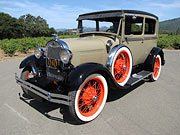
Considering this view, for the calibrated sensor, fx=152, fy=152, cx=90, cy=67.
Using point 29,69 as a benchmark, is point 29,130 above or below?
below

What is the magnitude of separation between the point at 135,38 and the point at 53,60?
224 centimetres

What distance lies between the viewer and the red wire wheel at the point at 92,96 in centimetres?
270

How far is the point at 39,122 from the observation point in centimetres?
269

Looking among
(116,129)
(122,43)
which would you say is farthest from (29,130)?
(122,43)

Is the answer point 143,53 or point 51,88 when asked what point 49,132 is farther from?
point 143,53

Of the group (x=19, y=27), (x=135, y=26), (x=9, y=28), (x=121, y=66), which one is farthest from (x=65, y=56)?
(x=19, y=27)


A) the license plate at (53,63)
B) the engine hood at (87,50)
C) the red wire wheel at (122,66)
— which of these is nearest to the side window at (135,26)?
the red wire wheel at (122,66)

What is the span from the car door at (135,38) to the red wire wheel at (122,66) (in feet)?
1.10

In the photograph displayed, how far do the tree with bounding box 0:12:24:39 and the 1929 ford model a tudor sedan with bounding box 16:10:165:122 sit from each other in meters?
39.0

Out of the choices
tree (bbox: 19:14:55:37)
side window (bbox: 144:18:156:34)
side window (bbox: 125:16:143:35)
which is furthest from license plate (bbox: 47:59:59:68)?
tree (bbox: 19:14:55:37)

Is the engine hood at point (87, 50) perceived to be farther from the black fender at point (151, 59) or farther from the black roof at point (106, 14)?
the black fender at point (151, 59)

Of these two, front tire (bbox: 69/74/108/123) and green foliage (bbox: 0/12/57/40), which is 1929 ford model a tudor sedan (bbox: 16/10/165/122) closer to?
front tire (bbox: 69/74/108/123)

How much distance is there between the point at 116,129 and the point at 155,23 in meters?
3.85

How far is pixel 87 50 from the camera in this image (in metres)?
3.10
